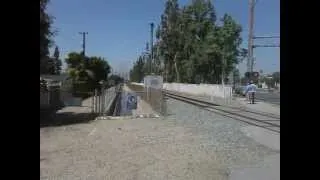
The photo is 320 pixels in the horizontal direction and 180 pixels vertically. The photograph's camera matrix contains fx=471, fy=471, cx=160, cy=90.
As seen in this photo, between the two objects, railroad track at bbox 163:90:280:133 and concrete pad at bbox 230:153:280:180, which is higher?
concrete pad at bbox 230:153:280:180

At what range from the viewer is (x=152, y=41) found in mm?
84438

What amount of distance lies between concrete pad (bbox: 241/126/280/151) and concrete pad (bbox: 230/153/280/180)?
268 centimetres

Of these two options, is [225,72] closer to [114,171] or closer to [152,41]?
[152,41]

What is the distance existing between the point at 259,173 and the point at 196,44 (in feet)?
206

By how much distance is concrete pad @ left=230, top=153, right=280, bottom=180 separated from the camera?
738 cm

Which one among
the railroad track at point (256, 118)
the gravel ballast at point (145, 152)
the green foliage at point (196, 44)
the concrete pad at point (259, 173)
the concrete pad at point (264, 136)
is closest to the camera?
the concrete pad at point (259, 173)

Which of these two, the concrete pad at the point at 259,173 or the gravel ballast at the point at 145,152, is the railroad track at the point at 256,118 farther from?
the concrete pad at the point at 259,173

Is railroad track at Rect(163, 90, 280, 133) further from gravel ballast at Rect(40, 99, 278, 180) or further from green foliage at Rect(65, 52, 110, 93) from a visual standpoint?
green foliage at Rect(65, 52, 110, 93)

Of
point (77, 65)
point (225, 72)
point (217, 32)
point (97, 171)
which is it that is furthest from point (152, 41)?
point (97, 171)

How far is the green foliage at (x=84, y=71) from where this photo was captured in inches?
1469

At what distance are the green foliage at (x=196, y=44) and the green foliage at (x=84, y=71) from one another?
16779 mm

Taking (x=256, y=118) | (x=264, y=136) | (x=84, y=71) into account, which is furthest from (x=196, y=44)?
(x=264, y=136)

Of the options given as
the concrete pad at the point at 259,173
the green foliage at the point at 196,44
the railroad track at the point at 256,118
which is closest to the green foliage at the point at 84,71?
the railroad track at the point at 256,118

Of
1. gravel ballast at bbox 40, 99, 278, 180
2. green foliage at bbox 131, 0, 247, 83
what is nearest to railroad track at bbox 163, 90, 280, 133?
gravel ballast at bbox 40, 99, 278, 180
